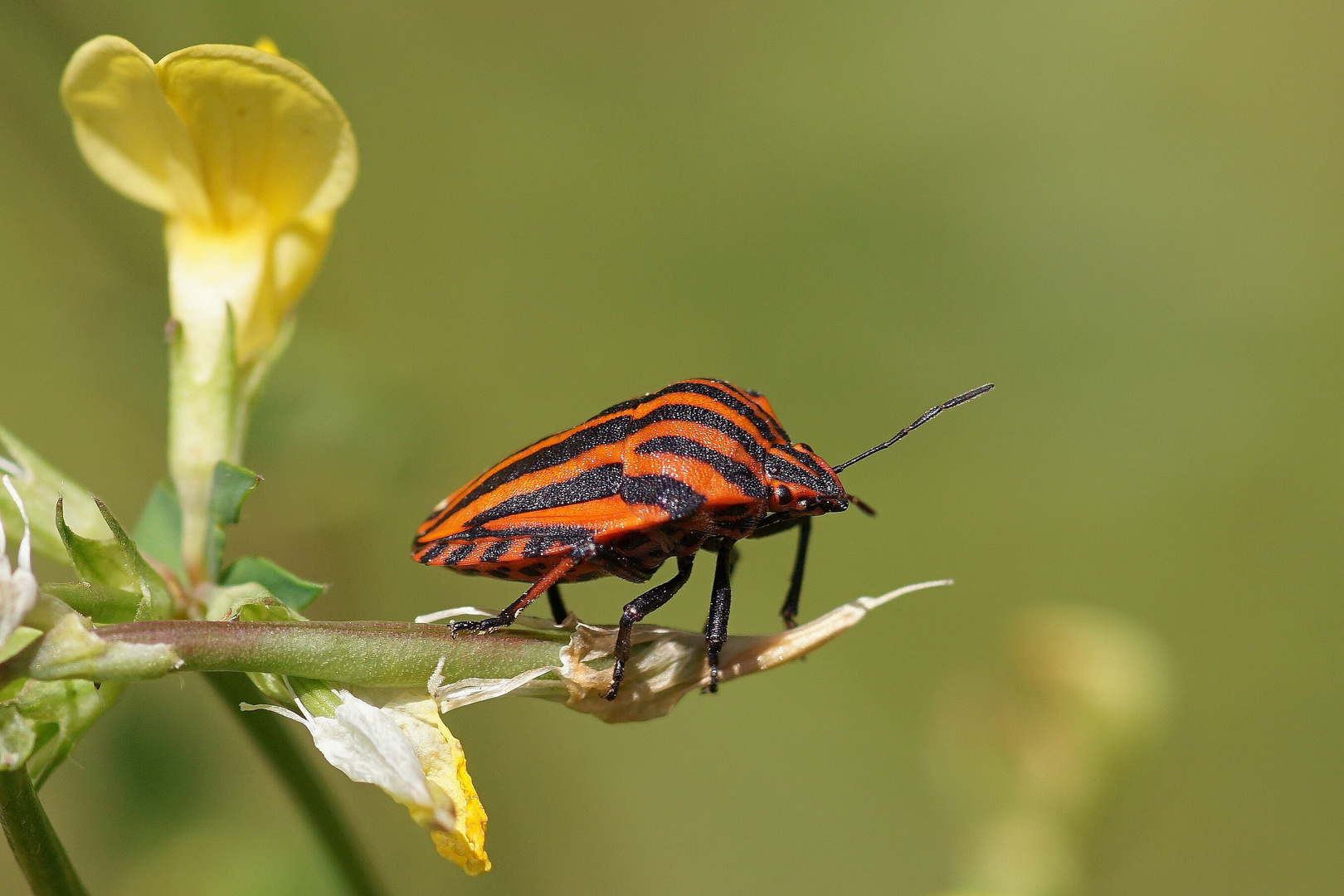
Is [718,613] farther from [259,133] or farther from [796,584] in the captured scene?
[259,133]

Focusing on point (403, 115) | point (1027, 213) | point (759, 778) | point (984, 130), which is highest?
point (403, 115)

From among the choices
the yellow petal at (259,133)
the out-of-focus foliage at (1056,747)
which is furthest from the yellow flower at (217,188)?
the out-of-focus foliage at (1056,747)

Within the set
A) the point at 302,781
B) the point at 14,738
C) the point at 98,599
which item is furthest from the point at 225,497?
the point at 14,738

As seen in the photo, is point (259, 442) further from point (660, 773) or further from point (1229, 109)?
point (1229, 109)

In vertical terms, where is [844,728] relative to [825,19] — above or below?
below

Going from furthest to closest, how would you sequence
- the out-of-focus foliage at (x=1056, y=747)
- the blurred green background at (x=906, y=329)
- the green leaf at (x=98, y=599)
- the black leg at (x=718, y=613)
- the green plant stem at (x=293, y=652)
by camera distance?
the blurred green background at (x=906, y=329), the out-of-focus foliage at (x=1056, y=747), the black leg at (x=718, y=613), the green leaf at (x=98, y=599), the green plant stem at (x=293, y=652)

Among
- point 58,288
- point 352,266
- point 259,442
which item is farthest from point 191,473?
point 352,266

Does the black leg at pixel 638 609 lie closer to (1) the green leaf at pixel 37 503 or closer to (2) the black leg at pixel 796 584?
(2) the black leg at pixel 796 584
